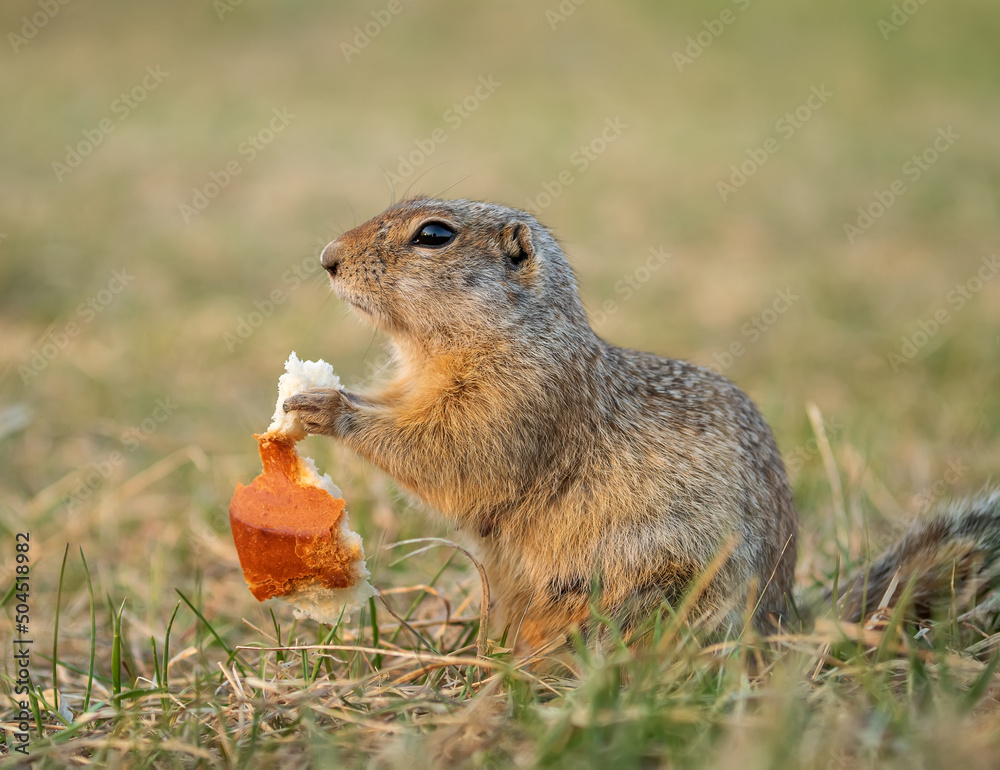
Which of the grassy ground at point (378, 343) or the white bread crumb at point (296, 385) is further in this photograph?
the white bread crumb at point (296, 385)

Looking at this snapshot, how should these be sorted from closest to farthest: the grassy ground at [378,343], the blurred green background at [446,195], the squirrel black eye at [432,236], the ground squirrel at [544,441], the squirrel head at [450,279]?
1. the grassy ground at [378,343]
2. the ground squirrel at [544,441]
3. the squirrel head at [450,279]
4. the squirrel black eye at [432,236]
5. the blurred green background at [446,195]

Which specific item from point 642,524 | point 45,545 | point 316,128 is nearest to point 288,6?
point 316,128

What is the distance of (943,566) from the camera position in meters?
3.28

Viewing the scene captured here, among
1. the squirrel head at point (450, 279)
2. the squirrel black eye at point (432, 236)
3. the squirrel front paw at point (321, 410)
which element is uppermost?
the squirrel black eye at point (432, 236)

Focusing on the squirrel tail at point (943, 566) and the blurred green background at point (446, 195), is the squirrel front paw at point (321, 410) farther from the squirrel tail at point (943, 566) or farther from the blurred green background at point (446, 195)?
the squirrel tail at point (943, 566)

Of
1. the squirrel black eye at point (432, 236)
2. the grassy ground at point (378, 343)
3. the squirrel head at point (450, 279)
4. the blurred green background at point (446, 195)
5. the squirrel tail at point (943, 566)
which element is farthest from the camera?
the blurred green background at point (446, 195)

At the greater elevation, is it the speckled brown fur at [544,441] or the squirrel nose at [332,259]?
the squirrel nose at [332,259]

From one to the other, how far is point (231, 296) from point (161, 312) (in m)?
0.94

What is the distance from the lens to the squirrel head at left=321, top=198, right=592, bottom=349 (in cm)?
367

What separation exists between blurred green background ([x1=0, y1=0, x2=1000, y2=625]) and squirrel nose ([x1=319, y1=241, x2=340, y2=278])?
83 centimetres

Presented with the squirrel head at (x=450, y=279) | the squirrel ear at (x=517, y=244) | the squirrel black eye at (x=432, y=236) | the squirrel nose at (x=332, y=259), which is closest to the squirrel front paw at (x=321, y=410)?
the squirrel head at (x=450, y=279)

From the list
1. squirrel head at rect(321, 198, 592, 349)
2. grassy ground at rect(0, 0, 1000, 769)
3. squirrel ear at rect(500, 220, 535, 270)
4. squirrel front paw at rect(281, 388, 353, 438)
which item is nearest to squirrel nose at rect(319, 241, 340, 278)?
squirrel head at rect(321, 198, 592, 349)

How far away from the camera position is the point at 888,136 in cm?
1695

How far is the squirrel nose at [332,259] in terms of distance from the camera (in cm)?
376
